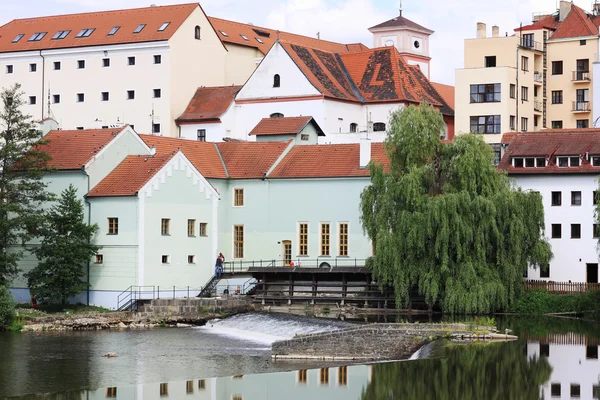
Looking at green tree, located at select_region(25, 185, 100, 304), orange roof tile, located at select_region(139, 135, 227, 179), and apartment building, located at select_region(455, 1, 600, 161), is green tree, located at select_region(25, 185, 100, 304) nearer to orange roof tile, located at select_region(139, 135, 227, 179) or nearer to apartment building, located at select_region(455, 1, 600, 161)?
orange roof tile, located at select_region(139, 135, 227, 179)

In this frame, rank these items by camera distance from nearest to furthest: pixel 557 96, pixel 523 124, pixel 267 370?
pixel 267 370
pixel 523 124
pixel 557 96

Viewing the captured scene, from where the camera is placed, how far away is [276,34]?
346ft

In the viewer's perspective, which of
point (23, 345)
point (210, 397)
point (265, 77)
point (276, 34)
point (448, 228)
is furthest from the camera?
point (276, 34)

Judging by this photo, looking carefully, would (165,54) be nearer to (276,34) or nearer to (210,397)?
(276,34)

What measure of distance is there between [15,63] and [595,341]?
57.5m

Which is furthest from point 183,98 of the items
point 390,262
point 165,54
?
point 390,262

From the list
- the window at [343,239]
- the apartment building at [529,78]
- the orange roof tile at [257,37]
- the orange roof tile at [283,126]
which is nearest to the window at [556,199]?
the window at [343,239]

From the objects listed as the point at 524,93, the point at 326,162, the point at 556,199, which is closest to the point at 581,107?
the point at 524,93

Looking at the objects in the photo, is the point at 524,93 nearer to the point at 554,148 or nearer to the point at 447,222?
the point at 554,148

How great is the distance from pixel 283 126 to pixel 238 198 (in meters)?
7.70

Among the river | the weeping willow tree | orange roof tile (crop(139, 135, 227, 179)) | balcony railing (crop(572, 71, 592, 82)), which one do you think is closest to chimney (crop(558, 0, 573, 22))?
balcony railing (crop(572, 71, 592, 82))

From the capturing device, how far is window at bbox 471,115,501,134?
80.7 meters

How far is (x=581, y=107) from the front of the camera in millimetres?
85938

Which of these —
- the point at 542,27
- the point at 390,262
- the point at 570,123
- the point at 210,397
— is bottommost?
the point at 210,397
